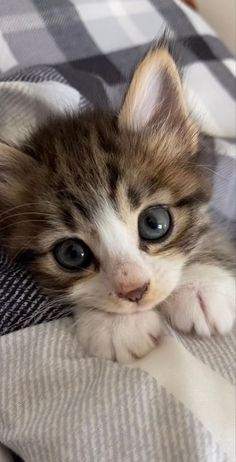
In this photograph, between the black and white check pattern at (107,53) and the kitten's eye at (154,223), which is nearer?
the kitten's eye at (154,223)

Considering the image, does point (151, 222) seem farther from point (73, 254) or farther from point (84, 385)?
point (84, 385)

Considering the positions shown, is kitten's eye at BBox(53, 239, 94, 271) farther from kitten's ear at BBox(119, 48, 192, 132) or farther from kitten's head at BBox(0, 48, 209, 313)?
kitten's ear at BBox(119, 48, 192, 132)

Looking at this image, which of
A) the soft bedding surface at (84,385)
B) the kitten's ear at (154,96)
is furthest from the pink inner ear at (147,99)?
the soft bedding surface at (84,385)

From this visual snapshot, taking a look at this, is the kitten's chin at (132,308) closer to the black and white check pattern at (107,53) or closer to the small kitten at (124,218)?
the small kitten at (124,218)

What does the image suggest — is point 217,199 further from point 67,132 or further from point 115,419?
point 115,419

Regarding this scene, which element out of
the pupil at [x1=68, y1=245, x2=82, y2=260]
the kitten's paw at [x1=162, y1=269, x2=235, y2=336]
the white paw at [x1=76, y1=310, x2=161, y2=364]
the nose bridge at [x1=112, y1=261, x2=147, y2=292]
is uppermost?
the pupil at [x1=68, y1=245, x2=82, y2=260]

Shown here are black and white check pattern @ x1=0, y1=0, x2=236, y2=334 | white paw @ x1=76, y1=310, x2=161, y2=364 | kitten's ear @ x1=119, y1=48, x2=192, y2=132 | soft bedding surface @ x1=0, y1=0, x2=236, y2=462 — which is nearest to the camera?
soft bedding surface @ x1=0, y1=0, x2=236, y2=462

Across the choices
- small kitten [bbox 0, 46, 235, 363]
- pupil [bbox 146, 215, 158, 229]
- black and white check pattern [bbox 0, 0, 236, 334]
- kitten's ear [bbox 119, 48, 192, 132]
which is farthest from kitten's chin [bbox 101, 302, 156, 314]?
black and white check pattern [bbox 0, 0, 236, 334]

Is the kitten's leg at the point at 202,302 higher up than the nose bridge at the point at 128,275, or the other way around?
the nose bridge at the point at 128,275
